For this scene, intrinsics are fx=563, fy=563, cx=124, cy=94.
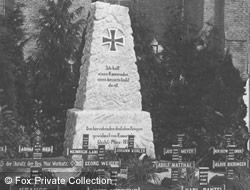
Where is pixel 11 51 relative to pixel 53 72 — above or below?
above

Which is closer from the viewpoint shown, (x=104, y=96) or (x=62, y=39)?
(x=104, y=96)

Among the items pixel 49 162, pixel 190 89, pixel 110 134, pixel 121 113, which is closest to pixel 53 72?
pixel 190 89

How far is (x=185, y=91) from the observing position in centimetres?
1417

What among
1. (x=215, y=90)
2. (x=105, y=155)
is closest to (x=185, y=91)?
(x=215, y=90)

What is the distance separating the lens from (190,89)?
46.4 feet

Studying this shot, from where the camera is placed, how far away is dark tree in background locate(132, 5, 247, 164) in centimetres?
1305

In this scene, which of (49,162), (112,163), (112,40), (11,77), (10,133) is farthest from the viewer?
(11,77)

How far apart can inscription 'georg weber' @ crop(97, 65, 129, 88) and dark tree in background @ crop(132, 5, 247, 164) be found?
9.17 feet

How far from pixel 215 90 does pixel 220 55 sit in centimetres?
172

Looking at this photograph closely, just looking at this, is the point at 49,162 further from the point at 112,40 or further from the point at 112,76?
the point at 112,40

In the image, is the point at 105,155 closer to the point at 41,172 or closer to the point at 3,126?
the point at 41,172

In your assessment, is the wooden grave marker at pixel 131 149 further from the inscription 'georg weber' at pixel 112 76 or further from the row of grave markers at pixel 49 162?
the inscription 'georg weber' at pixel 112 76

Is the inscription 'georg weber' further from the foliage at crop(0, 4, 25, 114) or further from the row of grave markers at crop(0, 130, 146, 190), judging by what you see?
the foliage at crop(0, 4, 25, 114)

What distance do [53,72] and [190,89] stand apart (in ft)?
11.4
